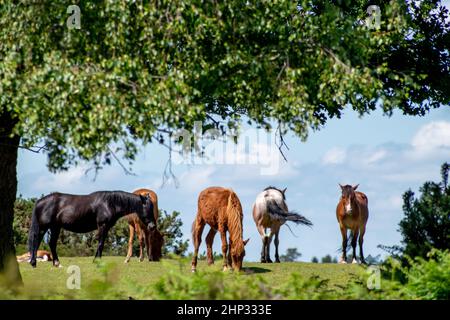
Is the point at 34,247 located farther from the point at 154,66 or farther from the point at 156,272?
the point at 154,66

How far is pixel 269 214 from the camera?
28859mm

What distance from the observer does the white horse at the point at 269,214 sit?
2862cm

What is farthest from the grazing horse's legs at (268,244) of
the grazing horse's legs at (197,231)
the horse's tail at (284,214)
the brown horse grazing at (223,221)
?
the grazing horse's legs at (197,231)

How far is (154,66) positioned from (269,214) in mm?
13207

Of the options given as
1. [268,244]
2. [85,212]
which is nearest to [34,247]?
[85,212]

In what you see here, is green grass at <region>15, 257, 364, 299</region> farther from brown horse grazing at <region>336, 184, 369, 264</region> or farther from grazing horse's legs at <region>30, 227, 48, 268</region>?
brown horse grazing at <region>336, 184, 369, 264</region>

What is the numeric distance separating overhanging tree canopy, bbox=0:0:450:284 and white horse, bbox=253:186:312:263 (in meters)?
10.7

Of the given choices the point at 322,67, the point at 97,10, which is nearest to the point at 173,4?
the point at 97,10

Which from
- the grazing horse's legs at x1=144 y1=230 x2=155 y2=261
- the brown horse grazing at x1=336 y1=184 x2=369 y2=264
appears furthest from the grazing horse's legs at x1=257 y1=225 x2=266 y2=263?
the grazing horse's legs at x1=144 y1=230 x2=155 y2=261

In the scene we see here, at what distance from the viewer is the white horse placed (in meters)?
28.6

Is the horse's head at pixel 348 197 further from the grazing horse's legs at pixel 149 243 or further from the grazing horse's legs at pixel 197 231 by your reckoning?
the grazing horse's legs at pixel 149 243

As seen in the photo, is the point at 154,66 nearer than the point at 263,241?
Yes

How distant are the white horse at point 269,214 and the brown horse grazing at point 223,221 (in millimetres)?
4100
